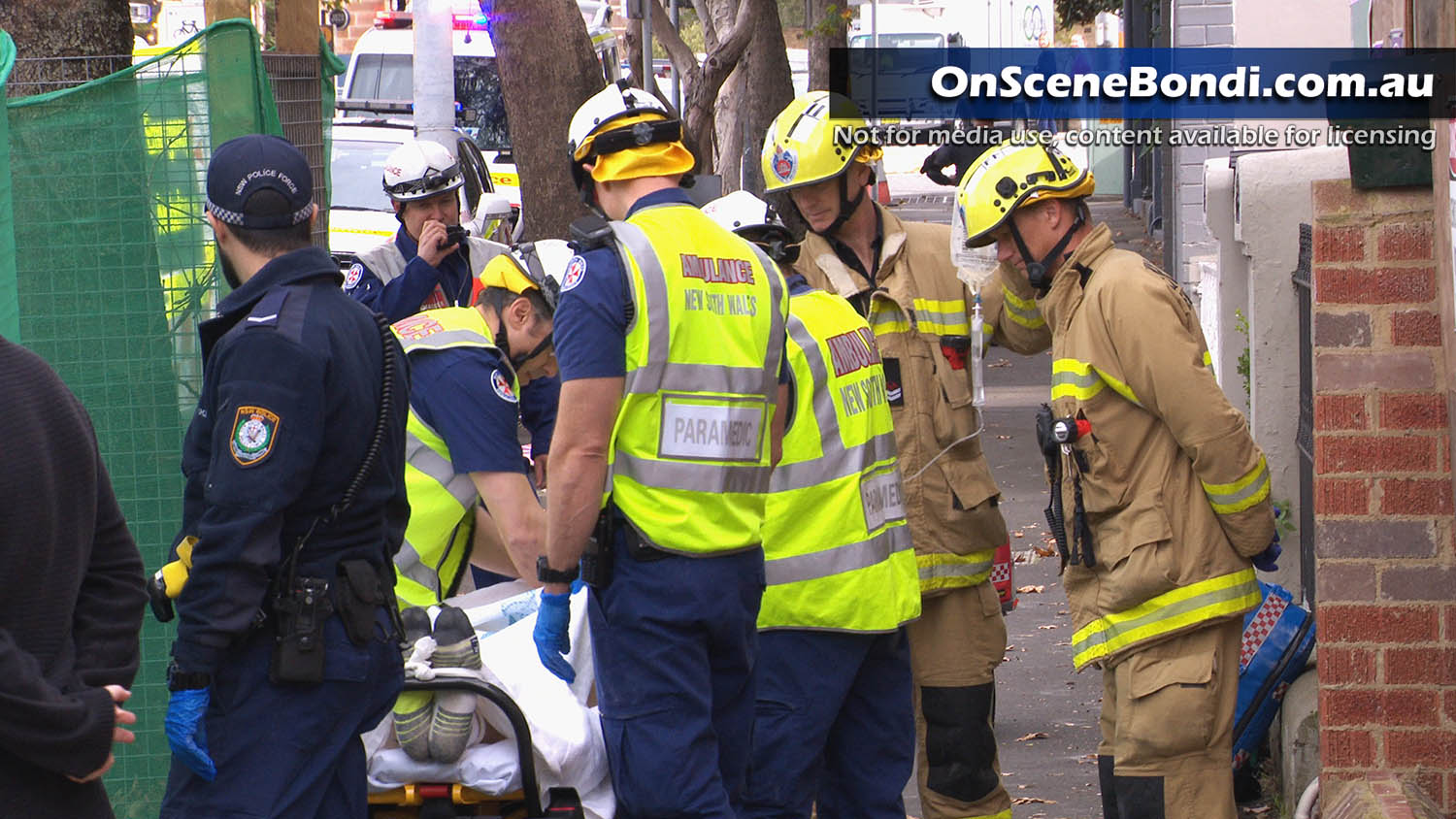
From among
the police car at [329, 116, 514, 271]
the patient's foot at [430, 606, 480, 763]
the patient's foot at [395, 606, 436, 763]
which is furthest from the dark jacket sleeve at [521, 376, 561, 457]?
the police car at [329, 116, 514, 271]

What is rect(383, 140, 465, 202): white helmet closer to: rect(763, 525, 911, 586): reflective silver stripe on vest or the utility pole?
the utility pole

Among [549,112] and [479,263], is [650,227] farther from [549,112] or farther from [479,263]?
A: [549,112]

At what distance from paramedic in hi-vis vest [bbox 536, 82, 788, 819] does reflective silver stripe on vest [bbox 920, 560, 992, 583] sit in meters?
1.19

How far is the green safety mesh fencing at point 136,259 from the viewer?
17.3 feet

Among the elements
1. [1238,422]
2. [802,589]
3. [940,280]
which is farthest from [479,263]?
[1238,422]

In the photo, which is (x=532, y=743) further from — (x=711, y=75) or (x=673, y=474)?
(x=711, y=75)

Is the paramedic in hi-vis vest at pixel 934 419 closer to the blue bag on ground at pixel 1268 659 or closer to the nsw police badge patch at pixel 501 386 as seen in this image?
the blue bag on ground at pixel 1268 659

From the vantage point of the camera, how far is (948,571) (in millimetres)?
5398

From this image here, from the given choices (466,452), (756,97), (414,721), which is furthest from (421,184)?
(756,97)

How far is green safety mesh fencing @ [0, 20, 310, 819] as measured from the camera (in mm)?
5277

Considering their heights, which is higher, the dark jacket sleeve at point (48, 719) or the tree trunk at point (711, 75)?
the tree trunk at point (711, 75)

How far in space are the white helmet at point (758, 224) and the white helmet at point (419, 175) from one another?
231cm

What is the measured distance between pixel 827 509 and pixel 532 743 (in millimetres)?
1019

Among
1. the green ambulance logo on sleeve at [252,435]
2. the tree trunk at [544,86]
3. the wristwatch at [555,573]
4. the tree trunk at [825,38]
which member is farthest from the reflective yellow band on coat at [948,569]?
the tree trunk at [825,38]
